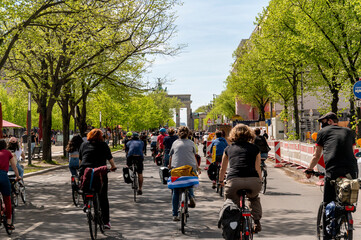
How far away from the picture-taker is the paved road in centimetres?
775

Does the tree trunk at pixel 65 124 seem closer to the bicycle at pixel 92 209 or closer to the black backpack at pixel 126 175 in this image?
the black backpack at pixel 126 175

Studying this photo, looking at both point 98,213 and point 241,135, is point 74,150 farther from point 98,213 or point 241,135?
point 241,135

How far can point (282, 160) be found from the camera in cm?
2619

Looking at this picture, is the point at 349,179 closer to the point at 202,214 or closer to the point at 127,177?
the point at 202,214

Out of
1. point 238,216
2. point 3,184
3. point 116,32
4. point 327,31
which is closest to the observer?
point 238,216

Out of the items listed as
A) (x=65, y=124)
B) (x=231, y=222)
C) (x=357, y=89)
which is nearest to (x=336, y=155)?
(x=231, y=222)

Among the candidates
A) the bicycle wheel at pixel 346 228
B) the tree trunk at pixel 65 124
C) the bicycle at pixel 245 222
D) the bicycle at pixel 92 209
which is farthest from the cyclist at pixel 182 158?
the tree trunk at pixel 65 124

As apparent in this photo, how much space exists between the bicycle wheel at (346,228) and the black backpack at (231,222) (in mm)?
1244

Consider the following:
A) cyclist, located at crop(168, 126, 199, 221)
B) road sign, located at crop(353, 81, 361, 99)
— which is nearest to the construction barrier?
road sign, located at crop(353, 81, 361, 99)

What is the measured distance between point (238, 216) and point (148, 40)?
1985cm

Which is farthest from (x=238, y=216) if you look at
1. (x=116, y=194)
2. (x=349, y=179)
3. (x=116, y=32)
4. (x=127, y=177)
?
(x=116, y=32)

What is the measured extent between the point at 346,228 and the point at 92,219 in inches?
138

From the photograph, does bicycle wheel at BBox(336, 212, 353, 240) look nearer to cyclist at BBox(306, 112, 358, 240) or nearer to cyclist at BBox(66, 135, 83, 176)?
cyclist at BBox(306, 112, 358, 240)

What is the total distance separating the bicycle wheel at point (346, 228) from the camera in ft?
18.4
